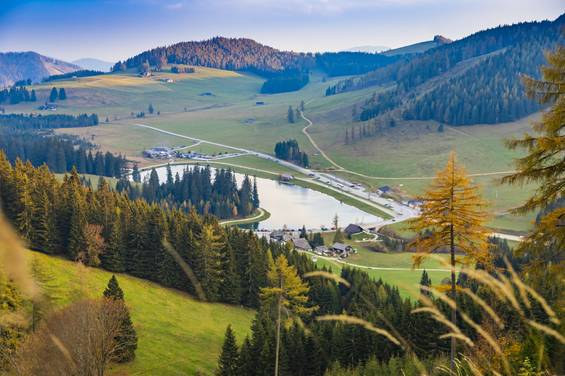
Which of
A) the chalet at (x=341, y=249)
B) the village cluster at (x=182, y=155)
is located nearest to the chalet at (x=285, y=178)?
the village cluster at (x=182, y=155)

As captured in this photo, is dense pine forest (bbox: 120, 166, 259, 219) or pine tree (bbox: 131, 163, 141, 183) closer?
dense pine forest (bbox: 120, 166, 259, 219)

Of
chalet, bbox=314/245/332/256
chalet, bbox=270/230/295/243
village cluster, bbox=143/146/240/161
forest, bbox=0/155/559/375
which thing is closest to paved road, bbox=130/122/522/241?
village cluster, bbox=143/146/240/161

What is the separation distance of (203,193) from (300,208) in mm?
27972

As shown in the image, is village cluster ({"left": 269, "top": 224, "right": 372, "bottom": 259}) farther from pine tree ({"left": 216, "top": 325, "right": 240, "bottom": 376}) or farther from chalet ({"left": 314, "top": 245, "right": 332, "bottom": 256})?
pine tree ({"left": 216, "top": 325, "right": 240, "bottom": 376})

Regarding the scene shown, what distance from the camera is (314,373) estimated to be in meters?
34.2

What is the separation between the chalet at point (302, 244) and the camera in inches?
3487

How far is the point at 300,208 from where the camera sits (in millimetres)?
128750

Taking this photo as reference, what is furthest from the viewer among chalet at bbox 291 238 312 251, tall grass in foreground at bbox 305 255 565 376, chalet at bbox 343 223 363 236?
chalet at bbox 343 223 363 236

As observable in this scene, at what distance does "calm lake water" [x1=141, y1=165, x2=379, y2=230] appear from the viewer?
11569cm

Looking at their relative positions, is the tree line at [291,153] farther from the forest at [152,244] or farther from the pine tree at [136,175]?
the forest at [152,244]

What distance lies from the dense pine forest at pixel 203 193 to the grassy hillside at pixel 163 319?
70.1 metres

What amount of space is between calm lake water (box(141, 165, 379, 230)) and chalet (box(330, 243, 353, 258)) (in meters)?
22.7

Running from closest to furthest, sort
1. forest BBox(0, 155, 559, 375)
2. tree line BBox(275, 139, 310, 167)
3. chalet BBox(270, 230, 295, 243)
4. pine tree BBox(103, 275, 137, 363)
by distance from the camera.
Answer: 1. pine tree BBox(103, 275, 137, 363)
2. forest BBox(0, 155, 559, 375)
3. chalet BBox(270, 230, 295, 243)
4. tree line BBox(275, 139, 310, 167)

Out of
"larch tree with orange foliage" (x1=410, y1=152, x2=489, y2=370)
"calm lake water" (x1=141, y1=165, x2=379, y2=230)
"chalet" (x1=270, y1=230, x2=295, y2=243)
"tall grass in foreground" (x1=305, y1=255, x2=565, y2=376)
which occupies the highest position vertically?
"tall grass in foreground" (x1=305, y1=255, x2=565, y2=376)
